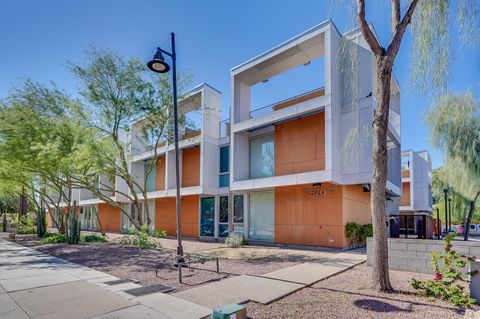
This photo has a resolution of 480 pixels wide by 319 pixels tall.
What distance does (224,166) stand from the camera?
20.0 meters

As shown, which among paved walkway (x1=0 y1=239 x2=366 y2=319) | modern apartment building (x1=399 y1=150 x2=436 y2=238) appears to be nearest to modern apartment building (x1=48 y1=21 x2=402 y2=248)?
paved walkway (x1=0 y1=239 x2=366 y2=319)

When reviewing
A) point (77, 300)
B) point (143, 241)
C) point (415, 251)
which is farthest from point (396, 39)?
point (143, 241)

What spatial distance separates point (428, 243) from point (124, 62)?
51.0 ft

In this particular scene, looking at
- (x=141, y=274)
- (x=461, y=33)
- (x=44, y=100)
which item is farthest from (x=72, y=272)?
(x=461, y=33)

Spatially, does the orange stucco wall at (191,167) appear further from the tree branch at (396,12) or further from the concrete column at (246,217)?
the tree branch at (396,12)

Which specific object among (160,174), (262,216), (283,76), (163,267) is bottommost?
(163,267)

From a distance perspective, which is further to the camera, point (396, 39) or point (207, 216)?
point (207, 216)

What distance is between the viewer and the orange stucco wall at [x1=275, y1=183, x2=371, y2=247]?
554 inches

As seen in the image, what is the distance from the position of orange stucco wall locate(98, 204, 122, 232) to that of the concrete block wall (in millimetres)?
25839

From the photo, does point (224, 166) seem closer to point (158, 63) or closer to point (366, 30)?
point (158, 63)

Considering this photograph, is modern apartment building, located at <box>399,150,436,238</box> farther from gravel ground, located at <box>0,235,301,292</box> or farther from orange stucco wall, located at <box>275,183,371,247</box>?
gravel ground, located at <box>0,235,301,292</box>

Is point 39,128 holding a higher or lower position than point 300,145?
higher

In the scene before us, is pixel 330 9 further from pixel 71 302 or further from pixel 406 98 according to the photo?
pixel 71 302

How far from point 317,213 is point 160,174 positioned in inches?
546
